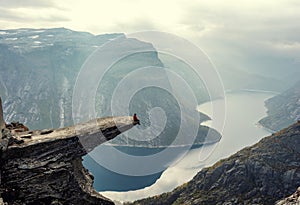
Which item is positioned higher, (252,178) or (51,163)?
(51,163)

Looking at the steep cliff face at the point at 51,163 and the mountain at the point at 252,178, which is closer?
the steep cliff face at the point at 51,163

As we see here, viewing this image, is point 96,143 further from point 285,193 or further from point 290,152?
point 290,152

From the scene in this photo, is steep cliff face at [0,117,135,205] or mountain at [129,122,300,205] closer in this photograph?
steep cliff face at [0,117,135,205]

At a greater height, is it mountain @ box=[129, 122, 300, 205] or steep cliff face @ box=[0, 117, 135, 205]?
steep cliff face @ box=[0, 117, 135, 205]

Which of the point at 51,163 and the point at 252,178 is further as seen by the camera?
the point at 252,178
